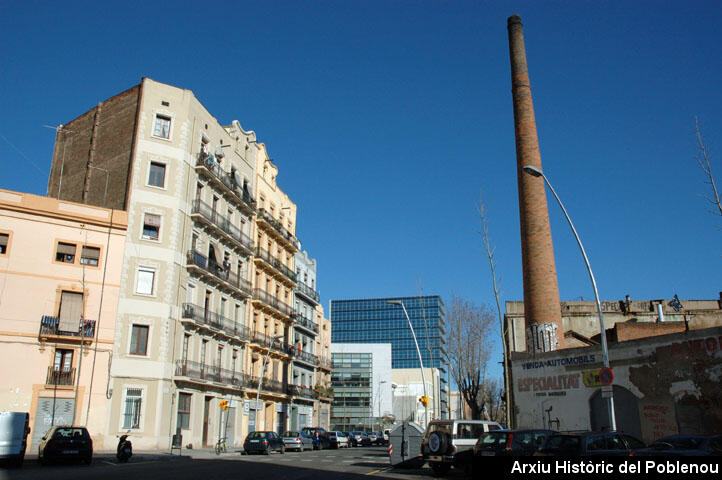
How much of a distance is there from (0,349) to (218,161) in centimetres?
1853

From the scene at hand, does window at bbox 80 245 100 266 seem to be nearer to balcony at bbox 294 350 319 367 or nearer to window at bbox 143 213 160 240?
window at bbox 143 213 160 240

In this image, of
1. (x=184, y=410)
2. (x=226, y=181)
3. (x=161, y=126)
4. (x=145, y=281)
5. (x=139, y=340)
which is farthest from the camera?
(x=226, y=181)

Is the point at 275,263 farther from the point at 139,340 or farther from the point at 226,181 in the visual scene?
the point at 139,340

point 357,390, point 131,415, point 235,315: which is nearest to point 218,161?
point 235,315

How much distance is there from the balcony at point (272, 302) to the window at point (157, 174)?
1265 centimetres

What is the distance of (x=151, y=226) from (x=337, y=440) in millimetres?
22961

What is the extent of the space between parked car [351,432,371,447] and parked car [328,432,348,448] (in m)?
4.72

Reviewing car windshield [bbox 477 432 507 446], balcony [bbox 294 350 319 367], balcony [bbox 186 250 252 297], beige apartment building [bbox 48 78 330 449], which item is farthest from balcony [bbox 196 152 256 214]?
car windshield [bbox 477 432 507 446]

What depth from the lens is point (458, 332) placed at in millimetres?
43781

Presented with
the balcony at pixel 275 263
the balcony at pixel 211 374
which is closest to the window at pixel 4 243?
the balcony at pixel 211 374

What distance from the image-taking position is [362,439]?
5578 cm

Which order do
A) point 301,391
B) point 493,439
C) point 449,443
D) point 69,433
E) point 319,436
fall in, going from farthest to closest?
point 301,391
point 319,436
point 69,433
point 449,443
point 493,439

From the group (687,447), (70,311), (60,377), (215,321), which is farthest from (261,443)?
(687,447)

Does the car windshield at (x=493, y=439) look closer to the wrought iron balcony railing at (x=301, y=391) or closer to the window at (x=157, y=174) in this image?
the window at (x=157, y=174)
